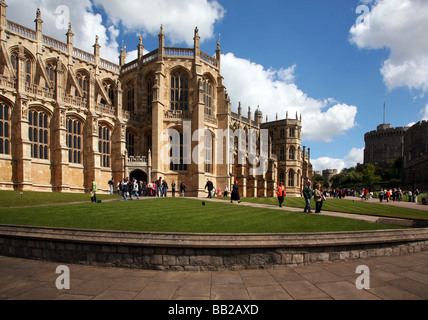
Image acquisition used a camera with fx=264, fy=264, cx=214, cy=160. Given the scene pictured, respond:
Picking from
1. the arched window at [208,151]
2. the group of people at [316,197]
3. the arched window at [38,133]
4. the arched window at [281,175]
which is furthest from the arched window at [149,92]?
the arched window at [281,175]

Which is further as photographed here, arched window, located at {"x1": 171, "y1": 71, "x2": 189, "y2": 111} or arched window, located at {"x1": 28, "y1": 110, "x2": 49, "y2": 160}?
arched window, located at {"x1": 171, "y1": 71, "x2": 189, "y2": 111}

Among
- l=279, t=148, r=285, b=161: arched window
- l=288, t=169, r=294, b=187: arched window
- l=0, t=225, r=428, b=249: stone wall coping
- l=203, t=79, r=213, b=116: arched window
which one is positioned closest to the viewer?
l=0, t=225, r=428, b=249: stone wall coping

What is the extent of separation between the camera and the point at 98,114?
2878 centimetres

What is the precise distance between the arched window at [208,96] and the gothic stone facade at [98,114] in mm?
132

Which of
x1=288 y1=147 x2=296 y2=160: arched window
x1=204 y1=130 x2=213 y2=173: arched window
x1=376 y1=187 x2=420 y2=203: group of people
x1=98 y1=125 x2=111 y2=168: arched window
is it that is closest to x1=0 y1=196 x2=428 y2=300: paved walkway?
x1=98 y1=125 x2=111 y2=168: arched window

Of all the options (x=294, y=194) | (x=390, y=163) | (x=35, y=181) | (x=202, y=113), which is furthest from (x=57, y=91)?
(x=390, y=163)

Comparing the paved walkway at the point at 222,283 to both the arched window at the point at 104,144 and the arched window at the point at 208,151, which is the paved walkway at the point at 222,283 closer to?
the arched window at the point at 104,144

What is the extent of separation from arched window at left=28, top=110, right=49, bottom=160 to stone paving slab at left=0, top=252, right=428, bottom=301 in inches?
848

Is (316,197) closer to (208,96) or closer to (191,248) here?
(191,248)

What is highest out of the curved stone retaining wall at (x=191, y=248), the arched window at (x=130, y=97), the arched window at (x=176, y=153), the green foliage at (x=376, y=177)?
the arched window at (x=130, y=97)

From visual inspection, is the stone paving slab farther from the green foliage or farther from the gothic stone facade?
the green foliage

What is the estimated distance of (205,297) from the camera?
15.7ft

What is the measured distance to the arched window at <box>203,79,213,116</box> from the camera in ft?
115

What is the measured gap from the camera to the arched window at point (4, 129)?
897 inches
